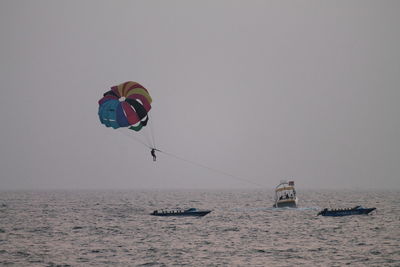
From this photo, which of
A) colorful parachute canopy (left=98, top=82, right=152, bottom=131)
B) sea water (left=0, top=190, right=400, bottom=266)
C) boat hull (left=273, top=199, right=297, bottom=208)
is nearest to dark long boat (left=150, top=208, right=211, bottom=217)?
sea water (left=0, top=190, right=400, bottom=266)

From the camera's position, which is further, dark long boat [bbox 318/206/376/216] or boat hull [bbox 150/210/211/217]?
dark long boat [bbox 318/206/376/216]

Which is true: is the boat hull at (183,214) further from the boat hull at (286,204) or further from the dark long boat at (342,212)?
the boat hull at (286,204)

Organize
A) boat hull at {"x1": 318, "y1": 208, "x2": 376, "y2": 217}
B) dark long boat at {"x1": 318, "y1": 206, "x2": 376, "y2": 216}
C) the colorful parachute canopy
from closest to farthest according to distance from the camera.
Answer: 1. the colorful parachute canopy
2. dark long boat at {"x1": 318, "y1": 206, "x2": 376, "y2": 216}
3. boat hull at {"x1": 318, "y1": 208, "x2": 376, "y2": 217}

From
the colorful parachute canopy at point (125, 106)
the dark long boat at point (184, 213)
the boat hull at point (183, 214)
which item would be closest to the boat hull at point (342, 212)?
the boat hull at point (183, 214)

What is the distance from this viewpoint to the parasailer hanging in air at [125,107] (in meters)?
66.7

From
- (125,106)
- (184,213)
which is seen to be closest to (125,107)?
(125,106)

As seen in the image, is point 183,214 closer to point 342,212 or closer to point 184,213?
point 184,213

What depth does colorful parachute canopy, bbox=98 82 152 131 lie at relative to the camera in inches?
2625

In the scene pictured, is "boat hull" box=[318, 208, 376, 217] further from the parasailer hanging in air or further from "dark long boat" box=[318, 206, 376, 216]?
the parasailer hanging in air

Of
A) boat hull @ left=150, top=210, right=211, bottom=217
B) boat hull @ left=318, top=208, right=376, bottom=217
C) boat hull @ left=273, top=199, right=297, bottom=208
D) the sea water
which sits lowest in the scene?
the sea water

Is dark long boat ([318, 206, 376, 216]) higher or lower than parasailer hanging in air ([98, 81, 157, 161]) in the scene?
lower

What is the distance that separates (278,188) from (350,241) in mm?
36417

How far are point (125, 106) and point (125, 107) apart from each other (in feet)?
0.41

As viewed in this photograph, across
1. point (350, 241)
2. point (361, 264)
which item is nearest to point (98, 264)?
point (361, 264)
